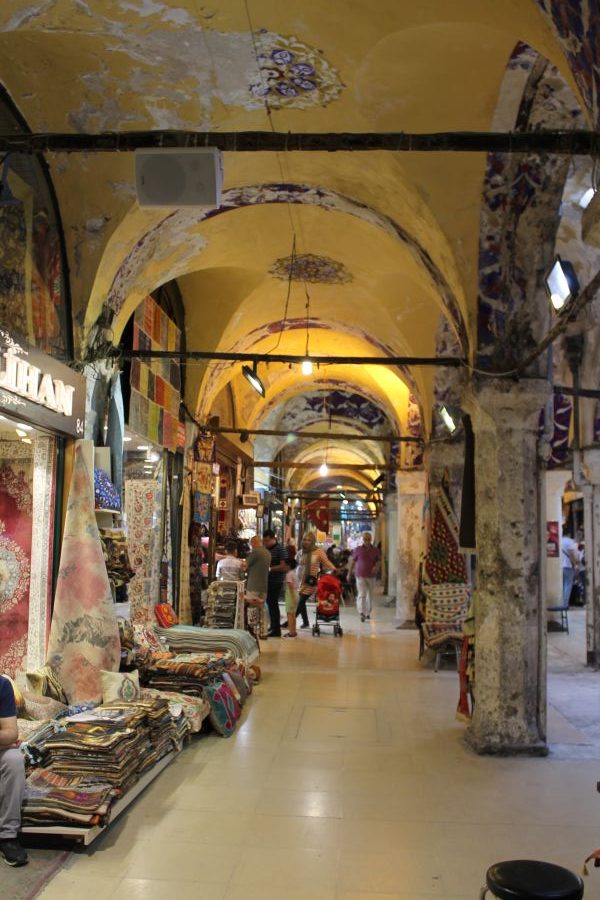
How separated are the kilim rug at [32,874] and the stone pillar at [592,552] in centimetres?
781

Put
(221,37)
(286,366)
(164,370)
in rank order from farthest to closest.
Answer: (286,366) → (164,370) → (221,37)

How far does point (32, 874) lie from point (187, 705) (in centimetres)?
251

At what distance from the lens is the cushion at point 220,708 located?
651 centimetres

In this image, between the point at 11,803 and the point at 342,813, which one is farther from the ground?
the point at 11,803

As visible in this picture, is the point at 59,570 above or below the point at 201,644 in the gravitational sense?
above

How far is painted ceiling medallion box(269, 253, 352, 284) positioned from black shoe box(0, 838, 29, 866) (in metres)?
7.72

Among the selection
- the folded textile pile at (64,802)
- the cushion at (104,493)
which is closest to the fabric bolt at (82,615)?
the cushion at (104,493)

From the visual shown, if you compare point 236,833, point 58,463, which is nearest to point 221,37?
point 58,463

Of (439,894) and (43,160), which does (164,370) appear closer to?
(43,160)

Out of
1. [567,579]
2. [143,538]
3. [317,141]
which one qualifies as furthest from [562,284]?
[567,579]

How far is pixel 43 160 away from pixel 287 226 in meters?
3.41

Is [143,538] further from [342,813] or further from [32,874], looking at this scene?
[32,874]

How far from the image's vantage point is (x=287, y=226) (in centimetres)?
917

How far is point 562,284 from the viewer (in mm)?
5289
